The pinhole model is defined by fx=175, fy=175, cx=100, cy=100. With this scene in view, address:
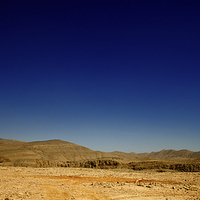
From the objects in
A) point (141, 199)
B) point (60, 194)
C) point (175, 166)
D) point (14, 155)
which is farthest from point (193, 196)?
point (14, 155)

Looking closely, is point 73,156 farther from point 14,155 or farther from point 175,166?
point 175,166

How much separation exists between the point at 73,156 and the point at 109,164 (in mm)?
18505

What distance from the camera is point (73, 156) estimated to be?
51.8 meters

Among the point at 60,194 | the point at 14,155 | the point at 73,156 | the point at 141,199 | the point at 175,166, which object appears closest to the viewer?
the point at 141,199

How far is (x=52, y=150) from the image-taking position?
5278 cm

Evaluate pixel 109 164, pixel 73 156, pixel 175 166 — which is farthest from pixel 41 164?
pixel 175 166

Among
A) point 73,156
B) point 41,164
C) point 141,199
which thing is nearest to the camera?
point 141,199

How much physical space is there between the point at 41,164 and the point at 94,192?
84.9ft

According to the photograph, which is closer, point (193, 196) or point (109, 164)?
point (193, 196)

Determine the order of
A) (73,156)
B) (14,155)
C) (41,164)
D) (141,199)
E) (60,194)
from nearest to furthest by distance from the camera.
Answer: (141,199)
(60,194)
(41,164)
(14,155)
(73,156)

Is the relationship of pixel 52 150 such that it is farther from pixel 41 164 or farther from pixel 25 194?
pixel 25 194

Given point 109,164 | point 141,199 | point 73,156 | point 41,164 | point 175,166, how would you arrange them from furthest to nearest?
point 73,156 < point 109,164 < point 41,164 < point 175,166 < point 141,199

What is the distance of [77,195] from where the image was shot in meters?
10.5

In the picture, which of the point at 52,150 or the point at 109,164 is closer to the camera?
the point at 109,164
